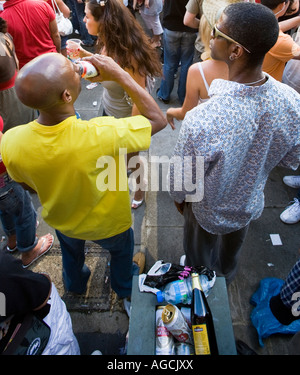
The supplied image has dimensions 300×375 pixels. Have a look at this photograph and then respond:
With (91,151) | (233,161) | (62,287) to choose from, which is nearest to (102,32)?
(91,151)

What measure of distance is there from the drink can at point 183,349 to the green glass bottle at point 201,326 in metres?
0.09

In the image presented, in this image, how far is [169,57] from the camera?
14.3 feet

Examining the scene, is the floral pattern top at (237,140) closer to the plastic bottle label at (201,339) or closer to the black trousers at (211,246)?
the black trousers at (211,246)

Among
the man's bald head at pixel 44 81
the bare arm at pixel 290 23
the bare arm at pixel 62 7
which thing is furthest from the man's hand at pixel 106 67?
the bare arm at pixel 62 7

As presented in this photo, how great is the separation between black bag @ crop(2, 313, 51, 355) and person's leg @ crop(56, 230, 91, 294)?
25.7 inches

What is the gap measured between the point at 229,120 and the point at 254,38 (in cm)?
38

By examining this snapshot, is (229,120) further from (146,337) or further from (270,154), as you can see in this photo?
(146,337)

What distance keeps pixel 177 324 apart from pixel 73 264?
4.01 ft

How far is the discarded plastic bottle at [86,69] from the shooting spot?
1557 mm

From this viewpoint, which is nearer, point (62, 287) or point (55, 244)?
point (62, 287)

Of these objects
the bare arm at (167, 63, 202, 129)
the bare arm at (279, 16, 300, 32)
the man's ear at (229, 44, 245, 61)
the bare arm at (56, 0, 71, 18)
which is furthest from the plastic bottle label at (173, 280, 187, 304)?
the bare arm at (56, 0, 71, 18)

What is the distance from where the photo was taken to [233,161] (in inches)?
59.3

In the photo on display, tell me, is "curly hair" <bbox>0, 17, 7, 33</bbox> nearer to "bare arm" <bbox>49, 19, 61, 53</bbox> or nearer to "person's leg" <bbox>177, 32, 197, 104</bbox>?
"bare arm" <bbox>49, 19, 61, 53</bbox>
